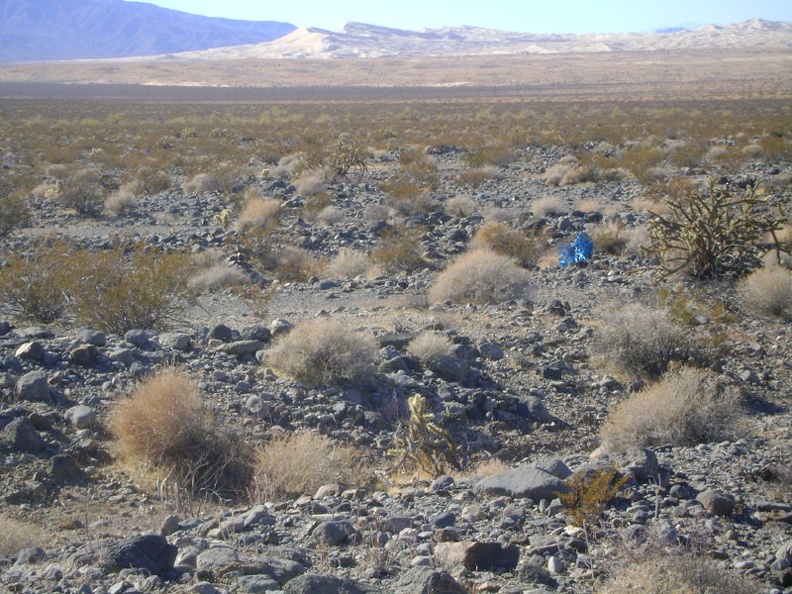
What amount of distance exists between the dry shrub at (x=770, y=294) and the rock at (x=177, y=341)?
7444mm

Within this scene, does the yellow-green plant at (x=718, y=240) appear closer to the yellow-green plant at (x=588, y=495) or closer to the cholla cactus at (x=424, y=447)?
the cholla cactus at (x=424, y=447)

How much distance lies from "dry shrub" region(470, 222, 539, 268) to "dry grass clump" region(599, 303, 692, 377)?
4639mm

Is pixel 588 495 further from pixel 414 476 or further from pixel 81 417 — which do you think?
pixel 81 417

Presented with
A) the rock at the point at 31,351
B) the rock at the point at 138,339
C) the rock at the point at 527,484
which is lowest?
the rock at the point at 527,484

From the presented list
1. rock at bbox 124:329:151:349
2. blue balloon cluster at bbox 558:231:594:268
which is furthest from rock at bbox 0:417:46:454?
blue balloon cluster at bbox 558:231:594:268

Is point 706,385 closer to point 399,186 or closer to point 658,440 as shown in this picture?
point 658,440

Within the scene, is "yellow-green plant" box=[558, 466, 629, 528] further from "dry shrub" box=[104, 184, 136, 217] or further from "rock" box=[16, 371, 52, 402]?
"dry shrub" box=[104, 184, 136, 217]

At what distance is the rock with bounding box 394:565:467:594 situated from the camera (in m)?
3.68

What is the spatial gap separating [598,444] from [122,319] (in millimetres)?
5913

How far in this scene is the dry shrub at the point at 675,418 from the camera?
21.8 ft

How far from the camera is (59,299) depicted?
1012cm

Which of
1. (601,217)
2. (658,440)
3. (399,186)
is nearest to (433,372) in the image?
(658,440)

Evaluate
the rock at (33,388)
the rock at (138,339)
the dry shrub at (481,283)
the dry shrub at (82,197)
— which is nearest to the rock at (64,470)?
the rock at (33,388)

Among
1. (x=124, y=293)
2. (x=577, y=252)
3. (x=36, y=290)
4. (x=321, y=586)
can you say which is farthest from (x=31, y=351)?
(x=577, y=252)
